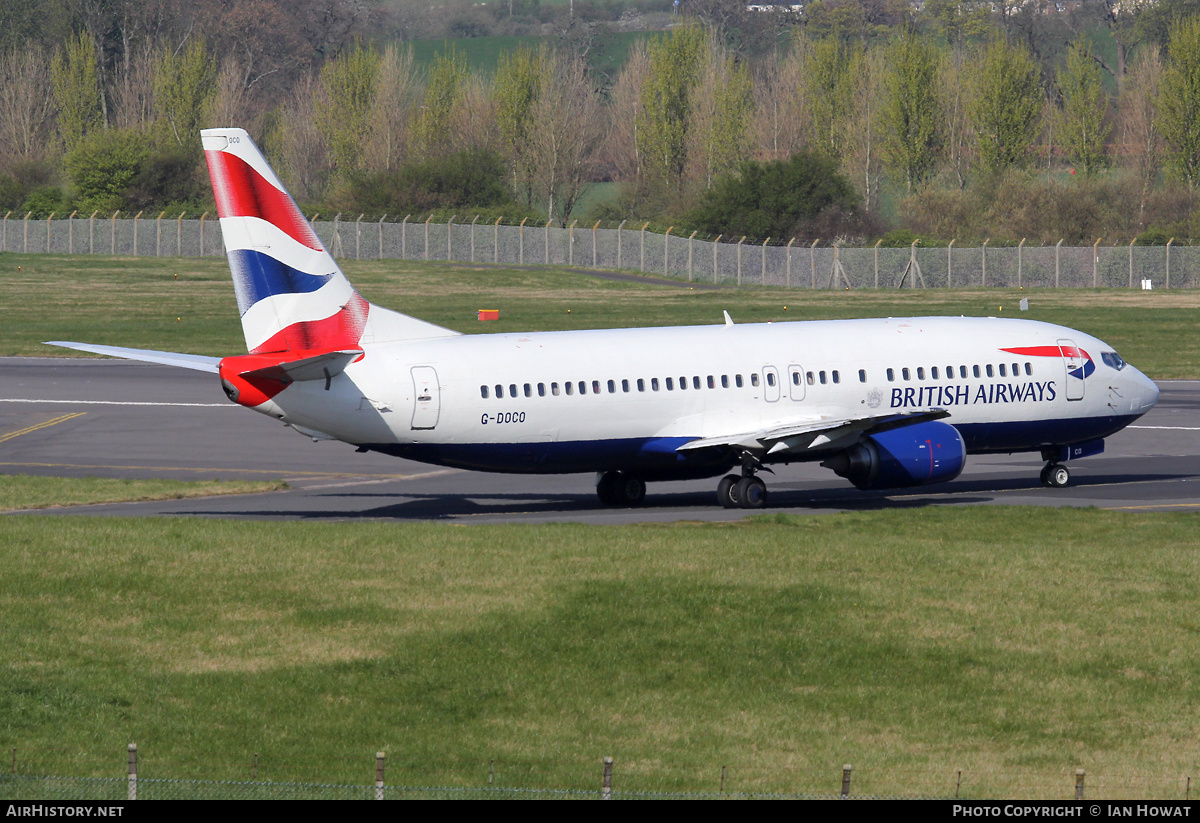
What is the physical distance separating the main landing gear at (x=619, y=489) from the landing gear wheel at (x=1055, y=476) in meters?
12.2

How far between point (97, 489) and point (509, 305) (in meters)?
66.6

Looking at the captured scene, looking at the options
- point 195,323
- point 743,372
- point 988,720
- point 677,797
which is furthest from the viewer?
point 195,323

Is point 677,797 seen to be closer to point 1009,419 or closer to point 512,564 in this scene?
point 512,564

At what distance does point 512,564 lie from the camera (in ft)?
97.8

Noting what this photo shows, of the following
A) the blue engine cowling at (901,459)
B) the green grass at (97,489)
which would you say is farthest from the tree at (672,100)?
the blue engine cowling at (901,459)

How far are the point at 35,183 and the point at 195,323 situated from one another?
9882 cm

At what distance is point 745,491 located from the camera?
133 feet

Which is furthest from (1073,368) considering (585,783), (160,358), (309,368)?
(585,783)

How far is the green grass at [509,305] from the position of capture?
86.6 metres

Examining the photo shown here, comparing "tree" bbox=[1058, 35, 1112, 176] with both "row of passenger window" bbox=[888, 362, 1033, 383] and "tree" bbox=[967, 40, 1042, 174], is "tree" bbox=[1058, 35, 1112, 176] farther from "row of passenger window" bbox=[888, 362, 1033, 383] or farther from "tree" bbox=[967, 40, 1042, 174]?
"row of passenger window" bbox=[888, 362, 1033, 383]

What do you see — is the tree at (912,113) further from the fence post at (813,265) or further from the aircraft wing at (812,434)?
the aircraft wing at (812,434)

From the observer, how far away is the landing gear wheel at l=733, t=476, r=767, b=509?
40500mm

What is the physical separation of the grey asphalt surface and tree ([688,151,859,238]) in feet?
250

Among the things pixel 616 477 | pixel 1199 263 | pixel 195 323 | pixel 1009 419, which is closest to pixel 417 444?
pixel 616 477
